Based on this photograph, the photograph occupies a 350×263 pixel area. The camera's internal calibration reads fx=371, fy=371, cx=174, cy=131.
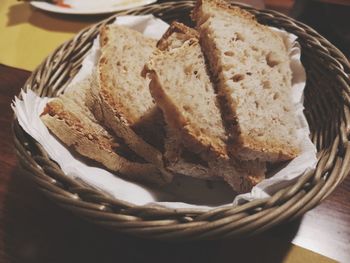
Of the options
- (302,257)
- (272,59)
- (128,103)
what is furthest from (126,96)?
(302,257)

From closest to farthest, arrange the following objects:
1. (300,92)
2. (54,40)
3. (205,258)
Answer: (205,258)
(300,92)
(54,40)

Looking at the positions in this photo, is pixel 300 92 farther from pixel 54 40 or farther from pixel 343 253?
pixel 54 40

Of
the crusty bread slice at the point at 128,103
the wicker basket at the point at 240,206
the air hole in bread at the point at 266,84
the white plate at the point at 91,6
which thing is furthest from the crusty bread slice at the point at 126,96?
the white plate at the point at 91,6

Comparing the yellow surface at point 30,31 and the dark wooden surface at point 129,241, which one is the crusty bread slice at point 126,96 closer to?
the dark wooden surface at point 129,241

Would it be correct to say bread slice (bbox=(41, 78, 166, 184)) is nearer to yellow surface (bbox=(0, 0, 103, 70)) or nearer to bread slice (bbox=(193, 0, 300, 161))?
bread slice (bbox=(193, 0, 300, 161))

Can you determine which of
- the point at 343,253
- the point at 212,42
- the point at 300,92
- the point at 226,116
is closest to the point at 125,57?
the point at 212,42

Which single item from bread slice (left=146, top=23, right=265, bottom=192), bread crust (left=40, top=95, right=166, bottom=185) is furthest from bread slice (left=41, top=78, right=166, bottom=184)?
bread slice (left=146, top=23, right=265, bottom=192)
